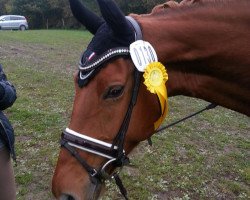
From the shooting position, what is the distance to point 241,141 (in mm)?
7164

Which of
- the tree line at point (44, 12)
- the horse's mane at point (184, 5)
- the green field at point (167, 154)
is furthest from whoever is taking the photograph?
the tree line at point (44, 12)

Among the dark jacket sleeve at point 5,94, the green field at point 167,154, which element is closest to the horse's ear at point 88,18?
the dark jacket sleeve at point 5,94

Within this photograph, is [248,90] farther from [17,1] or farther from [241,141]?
[17,1]

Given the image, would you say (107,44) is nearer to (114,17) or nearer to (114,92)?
(114,17)

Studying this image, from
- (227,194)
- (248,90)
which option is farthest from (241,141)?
(248,90)

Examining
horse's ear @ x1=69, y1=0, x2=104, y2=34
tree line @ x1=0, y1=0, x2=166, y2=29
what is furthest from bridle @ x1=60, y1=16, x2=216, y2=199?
tree line @ x1=0, y1=0, x2=166, y2=29

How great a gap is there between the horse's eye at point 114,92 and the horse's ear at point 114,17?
32 centimetres

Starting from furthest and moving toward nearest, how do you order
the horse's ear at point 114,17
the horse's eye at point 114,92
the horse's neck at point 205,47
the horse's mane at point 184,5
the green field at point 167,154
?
the green field at point 167,154
the horse's mane at point 184,5
the horse's neck at point 205,47
the horse's eye at point 114,92
the horse's ear at point 114,17

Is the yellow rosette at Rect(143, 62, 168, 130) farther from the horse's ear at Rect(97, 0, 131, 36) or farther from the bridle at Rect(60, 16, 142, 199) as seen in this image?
the horse's ear at Rect(97, 0, 131, 36)

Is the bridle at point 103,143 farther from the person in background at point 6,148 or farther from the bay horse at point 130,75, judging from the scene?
the person in background at point 6,148

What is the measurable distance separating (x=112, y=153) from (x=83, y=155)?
0.18 m

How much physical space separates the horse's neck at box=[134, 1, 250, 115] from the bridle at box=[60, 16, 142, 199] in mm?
244

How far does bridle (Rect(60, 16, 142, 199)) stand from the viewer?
7.72 feet

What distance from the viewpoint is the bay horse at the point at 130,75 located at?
2.34m
